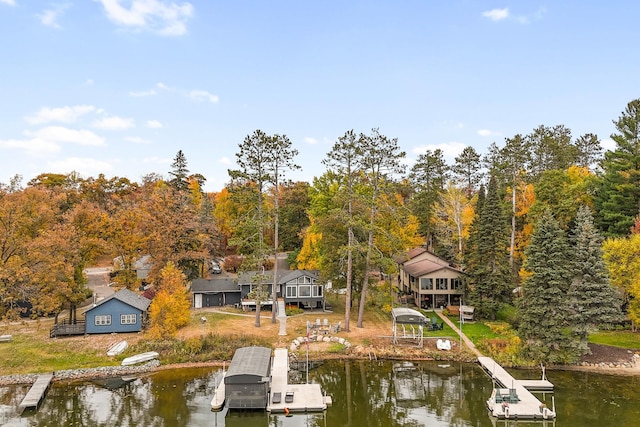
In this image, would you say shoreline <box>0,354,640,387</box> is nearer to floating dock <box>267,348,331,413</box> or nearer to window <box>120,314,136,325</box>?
floating dock <box>267,348,331,413</box>

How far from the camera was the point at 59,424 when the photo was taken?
2117cm

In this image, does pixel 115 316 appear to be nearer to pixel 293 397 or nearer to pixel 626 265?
pixel 293 397

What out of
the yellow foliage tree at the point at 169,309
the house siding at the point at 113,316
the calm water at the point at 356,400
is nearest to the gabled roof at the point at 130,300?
the house siding at the point at 113,316

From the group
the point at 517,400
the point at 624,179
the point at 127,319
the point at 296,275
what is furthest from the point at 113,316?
the point at 624,179

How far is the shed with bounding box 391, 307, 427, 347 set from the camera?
3229cm

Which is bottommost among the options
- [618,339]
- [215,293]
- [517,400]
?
[517,400]

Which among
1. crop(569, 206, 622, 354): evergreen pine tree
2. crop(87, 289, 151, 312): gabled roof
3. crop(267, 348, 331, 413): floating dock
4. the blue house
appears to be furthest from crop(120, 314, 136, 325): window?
crop(569, 206, 622, 354): evergreen pine tree

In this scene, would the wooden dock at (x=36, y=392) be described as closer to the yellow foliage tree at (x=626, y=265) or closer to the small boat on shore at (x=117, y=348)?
the small boat on shore at (x=117, y=348)

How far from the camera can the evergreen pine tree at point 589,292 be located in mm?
28031

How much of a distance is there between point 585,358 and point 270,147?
27240mm

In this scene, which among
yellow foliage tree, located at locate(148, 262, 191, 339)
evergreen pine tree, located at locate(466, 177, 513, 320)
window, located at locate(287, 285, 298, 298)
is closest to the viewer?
yellow foliage tree, located at locate(148, 262, 191, 339)

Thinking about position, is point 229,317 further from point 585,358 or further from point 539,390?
point 585,358

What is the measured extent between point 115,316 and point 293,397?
1751cm

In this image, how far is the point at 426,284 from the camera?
41.8 m
